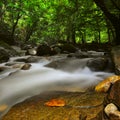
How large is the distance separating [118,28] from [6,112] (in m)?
8.72

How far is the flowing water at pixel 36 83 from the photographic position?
5.00 meters

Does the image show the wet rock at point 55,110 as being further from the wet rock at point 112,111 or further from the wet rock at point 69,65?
the wet rock at point 69,65

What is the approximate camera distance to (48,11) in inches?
766

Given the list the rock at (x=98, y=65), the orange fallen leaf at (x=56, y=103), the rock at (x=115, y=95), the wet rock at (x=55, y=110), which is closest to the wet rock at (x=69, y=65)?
the rock at (x=98, y=65)

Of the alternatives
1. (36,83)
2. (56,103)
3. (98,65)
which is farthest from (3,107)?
(98,65)

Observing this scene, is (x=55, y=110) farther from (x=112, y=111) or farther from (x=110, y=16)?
(x=110, y=16)

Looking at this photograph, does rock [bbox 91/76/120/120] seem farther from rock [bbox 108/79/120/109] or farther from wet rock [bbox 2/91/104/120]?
wet rock [bbox 2/91/104/120]

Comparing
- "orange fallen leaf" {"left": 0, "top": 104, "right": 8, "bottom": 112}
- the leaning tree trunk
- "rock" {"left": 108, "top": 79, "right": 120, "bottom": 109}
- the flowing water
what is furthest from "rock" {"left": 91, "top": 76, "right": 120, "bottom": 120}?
the leaning tree trunk

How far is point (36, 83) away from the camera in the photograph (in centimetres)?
621

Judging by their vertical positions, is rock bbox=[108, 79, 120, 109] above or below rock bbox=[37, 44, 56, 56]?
above

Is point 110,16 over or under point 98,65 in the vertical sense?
over

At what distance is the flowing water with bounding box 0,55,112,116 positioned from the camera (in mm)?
5004

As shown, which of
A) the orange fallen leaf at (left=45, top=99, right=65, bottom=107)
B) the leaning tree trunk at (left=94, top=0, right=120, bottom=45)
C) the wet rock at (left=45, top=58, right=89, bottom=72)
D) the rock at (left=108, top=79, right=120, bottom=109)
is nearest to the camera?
the rock at (left=108, top=79, right=120, bottom=109)

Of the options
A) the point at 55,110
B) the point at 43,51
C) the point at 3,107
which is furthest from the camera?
the point at 43,51
